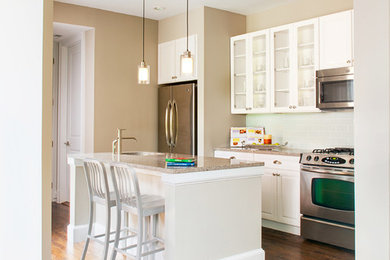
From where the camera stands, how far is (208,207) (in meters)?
2.91

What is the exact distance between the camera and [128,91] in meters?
5.59

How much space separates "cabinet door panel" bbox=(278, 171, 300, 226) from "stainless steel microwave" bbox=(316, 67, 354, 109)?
85 cm

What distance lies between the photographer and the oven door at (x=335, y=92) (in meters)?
4.03

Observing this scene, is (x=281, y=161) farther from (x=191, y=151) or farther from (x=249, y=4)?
(x=249, y=4)

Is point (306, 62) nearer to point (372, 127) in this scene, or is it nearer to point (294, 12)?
point (294, 12)

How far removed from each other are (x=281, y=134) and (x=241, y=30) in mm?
1608

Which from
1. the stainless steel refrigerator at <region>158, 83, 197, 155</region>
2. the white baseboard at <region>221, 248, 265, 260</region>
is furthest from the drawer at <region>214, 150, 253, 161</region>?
the white baseboard at <region>221, 248, 265, 260</region>

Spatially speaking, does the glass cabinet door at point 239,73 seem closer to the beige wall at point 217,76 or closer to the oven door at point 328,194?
the beige wall at point 217,76

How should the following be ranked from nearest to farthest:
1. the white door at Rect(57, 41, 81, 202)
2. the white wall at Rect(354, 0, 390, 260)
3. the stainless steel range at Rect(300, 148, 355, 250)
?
the white wall at Rect(354, 0, 390, 260), the stainless steel range at Rect(300, 148, 355, 250), the white door at Rect(57, 41, 81, 202)

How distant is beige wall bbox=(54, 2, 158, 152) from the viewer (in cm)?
526

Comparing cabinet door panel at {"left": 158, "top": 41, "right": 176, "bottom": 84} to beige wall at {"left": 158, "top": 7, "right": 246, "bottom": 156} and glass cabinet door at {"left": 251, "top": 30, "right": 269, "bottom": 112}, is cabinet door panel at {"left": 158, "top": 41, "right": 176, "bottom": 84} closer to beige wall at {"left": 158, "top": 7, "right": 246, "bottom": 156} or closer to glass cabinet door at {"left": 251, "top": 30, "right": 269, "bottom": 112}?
beige wall at {"left": 158, "top": 7, "right": 246, "bottom": 156}

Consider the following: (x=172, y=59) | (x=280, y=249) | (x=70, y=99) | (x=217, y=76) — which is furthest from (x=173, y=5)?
(x=280, y=249)

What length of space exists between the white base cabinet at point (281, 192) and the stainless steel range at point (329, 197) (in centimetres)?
15
